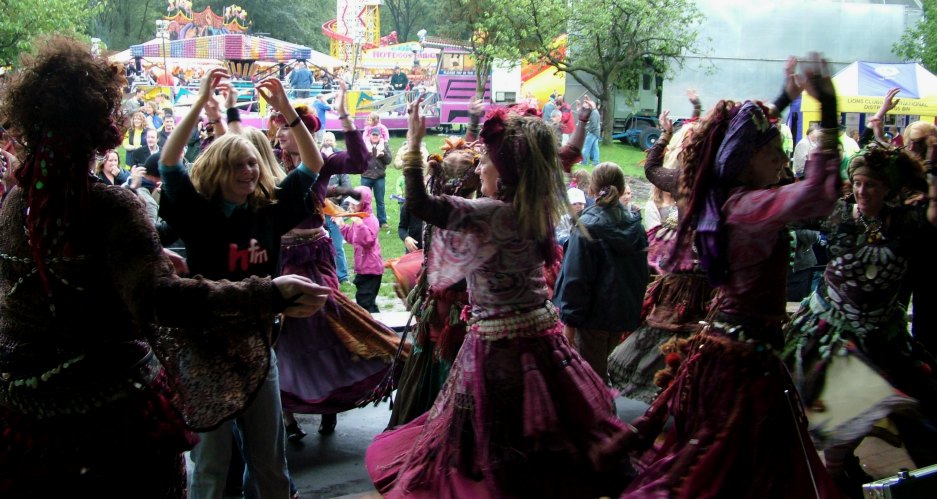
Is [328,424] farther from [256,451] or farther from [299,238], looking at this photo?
[256,451]

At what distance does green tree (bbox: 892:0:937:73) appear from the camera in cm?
2622

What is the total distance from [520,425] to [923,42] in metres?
28.5

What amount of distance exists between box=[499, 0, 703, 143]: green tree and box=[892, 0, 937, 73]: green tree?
7.09 metres

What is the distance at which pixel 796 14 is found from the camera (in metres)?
26.8

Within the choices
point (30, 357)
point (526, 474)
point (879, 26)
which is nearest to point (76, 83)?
point (30, 357)

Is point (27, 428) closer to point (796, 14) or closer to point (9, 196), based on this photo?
point (9, 196)

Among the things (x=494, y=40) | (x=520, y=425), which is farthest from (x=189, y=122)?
(x=494, y=40)

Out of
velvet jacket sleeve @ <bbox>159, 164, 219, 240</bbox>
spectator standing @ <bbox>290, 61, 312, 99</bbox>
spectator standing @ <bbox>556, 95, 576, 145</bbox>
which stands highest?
spectator standing @ <bbox>290, 61, 312, 99</bbox>

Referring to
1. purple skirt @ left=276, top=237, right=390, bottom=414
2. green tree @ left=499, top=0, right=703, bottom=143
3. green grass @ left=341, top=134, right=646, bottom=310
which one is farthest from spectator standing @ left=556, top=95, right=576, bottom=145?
green tree @ left=499, top=0, right=703, bottom=143

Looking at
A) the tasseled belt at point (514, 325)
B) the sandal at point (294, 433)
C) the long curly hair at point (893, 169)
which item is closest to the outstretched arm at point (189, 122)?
the tasseled belt at point (514, 325)

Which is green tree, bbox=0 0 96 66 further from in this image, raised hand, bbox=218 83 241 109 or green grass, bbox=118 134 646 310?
raised hand, bbox=218 83 241 109

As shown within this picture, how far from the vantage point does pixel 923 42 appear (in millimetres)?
27078

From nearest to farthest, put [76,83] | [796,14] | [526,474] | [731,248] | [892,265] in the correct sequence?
[76,83] < [731,248] < [526,474] < [892,265] < [796,14]

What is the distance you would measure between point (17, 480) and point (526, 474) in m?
2.10
